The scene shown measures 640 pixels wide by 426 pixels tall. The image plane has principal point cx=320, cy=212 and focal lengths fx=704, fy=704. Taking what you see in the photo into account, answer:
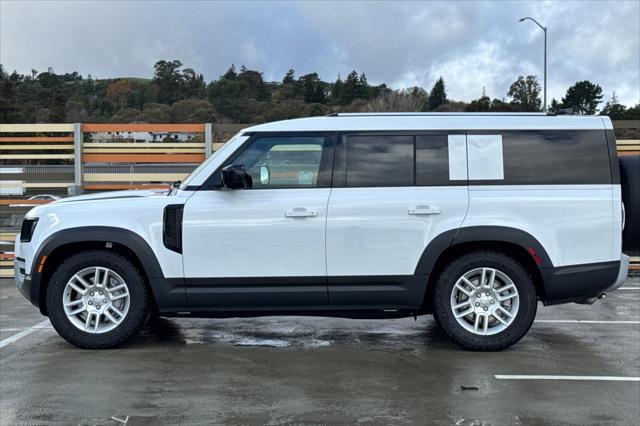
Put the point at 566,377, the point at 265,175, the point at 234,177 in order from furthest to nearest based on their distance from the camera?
the point at 265,175 → the point at 234,177 → the point at 566,377

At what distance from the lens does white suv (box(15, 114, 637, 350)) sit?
609cm

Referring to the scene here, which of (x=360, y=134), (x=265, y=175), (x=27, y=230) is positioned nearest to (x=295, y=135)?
(x=265, y=175)

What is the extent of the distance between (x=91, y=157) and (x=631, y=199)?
927 cm

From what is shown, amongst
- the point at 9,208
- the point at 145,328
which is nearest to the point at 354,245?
the point at 145,328

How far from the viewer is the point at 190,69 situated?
12325 centimetres

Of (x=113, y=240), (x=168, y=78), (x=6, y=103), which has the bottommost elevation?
(x=113, y=240)

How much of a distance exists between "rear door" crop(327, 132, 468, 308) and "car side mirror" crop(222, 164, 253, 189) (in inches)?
30.7

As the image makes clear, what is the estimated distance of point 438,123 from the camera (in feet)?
20.7

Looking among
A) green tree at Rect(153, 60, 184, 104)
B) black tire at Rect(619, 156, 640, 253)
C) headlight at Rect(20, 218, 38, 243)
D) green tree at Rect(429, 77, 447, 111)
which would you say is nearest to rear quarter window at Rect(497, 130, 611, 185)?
black tire at Rect(619, 156, 640, 253)

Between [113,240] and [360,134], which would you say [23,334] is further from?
[360,134]

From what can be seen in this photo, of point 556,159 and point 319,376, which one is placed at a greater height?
point 556,159

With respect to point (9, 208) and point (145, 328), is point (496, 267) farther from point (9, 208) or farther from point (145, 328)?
point (9, 208)

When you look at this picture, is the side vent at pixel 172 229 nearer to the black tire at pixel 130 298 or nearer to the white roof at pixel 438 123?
the black tire at pixel 130 298

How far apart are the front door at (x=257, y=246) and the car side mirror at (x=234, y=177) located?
88 mm
